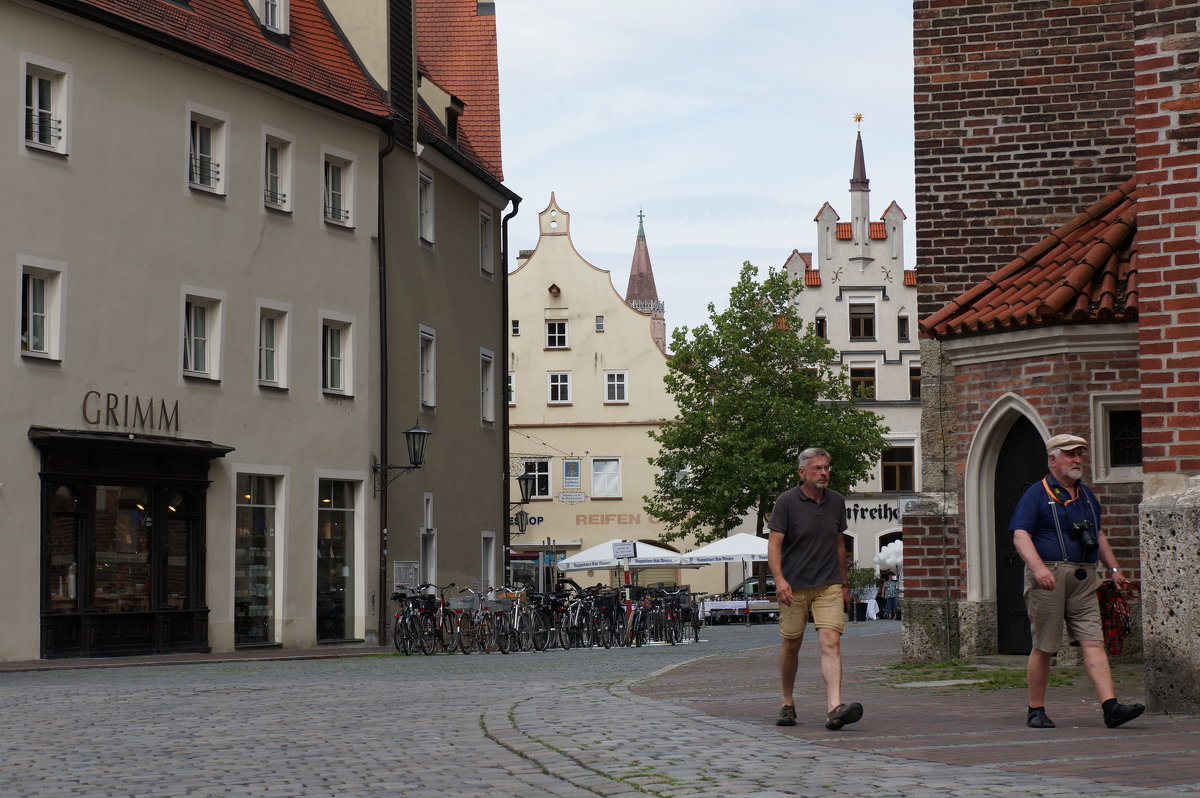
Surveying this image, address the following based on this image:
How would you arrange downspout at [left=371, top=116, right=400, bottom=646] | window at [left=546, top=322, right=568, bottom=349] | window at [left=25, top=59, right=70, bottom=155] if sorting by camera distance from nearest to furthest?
window at [left=25, top=59, right=70, bottom=155] < downspout at [left=371, top=116, right=400, bottom=646] < window at [left=546, top=322, right=568, bottom=349]

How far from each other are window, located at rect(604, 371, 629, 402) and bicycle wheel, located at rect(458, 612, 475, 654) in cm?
3662

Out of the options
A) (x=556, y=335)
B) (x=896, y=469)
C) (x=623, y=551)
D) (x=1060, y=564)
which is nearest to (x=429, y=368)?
(x=623, y=551)

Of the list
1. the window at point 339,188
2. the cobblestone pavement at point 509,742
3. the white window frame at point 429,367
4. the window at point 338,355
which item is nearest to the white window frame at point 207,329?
the window at point 338,355

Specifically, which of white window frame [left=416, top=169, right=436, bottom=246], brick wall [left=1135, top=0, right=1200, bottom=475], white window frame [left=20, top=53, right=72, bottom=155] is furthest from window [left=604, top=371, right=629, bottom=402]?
brick wall [left=1135, top=0, right=1200, bottom=475]

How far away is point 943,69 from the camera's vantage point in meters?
18.8

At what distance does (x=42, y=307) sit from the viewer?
81.8ft

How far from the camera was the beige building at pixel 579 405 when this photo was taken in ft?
207

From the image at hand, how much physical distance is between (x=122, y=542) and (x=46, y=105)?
252 inches

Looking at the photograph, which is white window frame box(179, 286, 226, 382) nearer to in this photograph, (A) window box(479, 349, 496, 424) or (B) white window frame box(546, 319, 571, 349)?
(A) window box(479, 349, 496, 424)

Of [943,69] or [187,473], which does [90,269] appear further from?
[943,69]

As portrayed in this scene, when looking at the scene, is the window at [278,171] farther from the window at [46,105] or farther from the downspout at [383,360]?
the window at [46,105]

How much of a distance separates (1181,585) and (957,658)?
21.9ft

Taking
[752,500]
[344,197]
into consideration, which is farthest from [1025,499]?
[752,500]

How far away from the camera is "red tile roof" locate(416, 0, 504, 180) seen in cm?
4025
